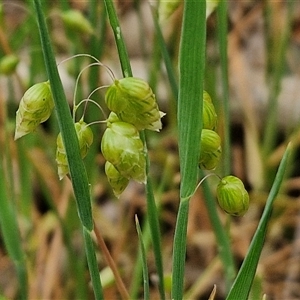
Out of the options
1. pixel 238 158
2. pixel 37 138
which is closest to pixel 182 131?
pixel 37 138

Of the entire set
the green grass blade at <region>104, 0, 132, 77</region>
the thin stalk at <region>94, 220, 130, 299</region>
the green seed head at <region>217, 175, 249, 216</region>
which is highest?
the green grass blade at <region>104, 0, 132, 77</region>

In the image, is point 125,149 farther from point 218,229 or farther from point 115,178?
point 218,229

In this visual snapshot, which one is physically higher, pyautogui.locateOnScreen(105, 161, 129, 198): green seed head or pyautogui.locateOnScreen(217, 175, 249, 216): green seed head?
pyautogui.locateOnScreen(105, 161, 129, 198): green seed head

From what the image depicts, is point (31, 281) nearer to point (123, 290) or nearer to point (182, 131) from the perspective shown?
point (123, 290)

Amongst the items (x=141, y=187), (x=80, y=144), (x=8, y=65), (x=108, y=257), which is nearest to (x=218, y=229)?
(x=108, y=257)

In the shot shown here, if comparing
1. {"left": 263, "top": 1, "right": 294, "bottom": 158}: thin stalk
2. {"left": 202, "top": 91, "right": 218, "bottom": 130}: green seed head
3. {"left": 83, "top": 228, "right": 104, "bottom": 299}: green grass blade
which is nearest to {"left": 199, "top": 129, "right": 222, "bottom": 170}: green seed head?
{"left": 202, "top": 91, "right": 218, "bottom": 130}: green seed head

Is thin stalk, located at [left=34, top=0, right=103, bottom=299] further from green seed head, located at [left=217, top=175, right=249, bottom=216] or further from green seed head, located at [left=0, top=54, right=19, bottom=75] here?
green seed head, located at [left=0, top=54, right=19, bottom=75]
